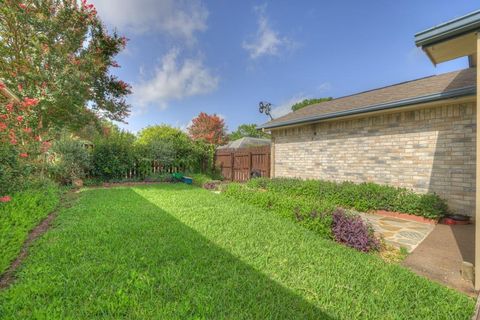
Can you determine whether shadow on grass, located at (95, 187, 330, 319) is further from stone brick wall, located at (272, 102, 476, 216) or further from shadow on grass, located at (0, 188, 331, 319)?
stone brick wall, located at (272, 102, 476, 216)

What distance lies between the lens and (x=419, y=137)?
18.7 ft

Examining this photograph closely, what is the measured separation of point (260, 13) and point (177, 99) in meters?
12.4

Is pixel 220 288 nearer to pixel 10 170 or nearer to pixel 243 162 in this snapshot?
pixel 10 170

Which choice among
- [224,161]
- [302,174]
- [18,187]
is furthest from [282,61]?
[18,187]

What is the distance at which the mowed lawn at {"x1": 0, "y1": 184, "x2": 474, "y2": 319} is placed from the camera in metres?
2.04

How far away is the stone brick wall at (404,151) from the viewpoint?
16.5 feet

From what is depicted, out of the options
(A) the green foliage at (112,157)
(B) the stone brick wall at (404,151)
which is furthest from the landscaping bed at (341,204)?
(A) the green foliage at (112,157)

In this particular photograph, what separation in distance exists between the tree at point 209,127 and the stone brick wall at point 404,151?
21801mm

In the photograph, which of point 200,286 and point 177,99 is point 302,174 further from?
point 177,99

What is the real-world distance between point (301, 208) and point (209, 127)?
26.2 m

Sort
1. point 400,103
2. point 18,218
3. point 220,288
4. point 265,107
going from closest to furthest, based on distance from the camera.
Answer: point 220,288, point 18,218, point 400,103, point 265,107

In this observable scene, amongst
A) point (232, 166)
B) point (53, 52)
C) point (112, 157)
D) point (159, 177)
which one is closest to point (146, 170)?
point (159, 177)

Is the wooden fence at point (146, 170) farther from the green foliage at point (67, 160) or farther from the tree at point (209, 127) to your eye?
the tree at point (209, 127)

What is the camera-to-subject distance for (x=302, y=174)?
28.9ft
